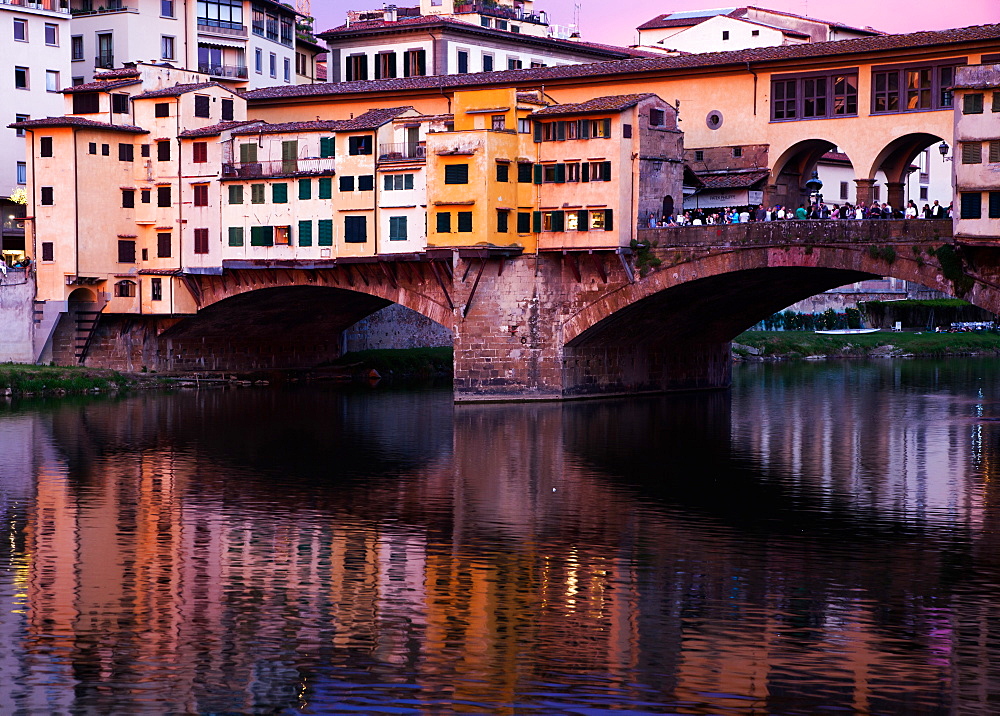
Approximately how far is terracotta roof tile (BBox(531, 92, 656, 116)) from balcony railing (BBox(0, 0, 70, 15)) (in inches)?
1391

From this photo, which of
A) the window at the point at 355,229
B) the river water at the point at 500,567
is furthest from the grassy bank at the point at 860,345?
the river water at the point at 500,567

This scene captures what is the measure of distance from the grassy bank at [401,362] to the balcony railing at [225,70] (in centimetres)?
1814

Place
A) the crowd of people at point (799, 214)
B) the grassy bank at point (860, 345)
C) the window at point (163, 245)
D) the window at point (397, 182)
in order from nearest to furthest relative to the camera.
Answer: the crowd of people at point (799, 214)
the window at point (397, 182)
the window at point (163, 245)
the grassy bank at point (860, 345)

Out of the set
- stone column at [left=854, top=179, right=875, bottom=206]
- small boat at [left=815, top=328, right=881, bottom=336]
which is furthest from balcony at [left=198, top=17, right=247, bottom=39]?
stone column at [left=854, top=179, right=875, bottom=206]

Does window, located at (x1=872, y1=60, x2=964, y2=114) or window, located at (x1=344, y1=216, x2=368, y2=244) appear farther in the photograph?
window, located at (x1=344, y1=216, x2=368, y2=244)

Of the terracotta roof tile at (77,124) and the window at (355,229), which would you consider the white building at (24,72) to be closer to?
the terracotta roof tile at (77,124)

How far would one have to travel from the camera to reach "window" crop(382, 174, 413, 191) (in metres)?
60.5

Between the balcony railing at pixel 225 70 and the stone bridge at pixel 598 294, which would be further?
the balcony railing at pixel 225 70

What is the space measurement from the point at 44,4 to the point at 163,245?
2140 centimetres

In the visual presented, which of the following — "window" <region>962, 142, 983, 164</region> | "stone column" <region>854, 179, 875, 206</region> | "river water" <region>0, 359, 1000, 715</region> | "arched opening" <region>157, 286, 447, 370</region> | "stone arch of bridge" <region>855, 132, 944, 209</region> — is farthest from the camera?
"arched opening" <region>157, 286, 447, 370</region>

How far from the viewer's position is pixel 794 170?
5884cm

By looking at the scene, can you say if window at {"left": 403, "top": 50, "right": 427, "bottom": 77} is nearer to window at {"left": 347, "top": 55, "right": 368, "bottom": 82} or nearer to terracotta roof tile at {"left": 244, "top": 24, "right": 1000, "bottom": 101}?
window at {"left": 347, "top": 55, "right": 368, "bottom": 82}

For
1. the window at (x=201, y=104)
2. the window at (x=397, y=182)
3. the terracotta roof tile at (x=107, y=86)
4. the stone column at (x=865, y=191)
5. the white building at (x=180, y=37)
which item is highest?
the white building at (x=180, y=37)

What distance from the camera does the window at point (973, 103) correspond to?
46.9 meters
